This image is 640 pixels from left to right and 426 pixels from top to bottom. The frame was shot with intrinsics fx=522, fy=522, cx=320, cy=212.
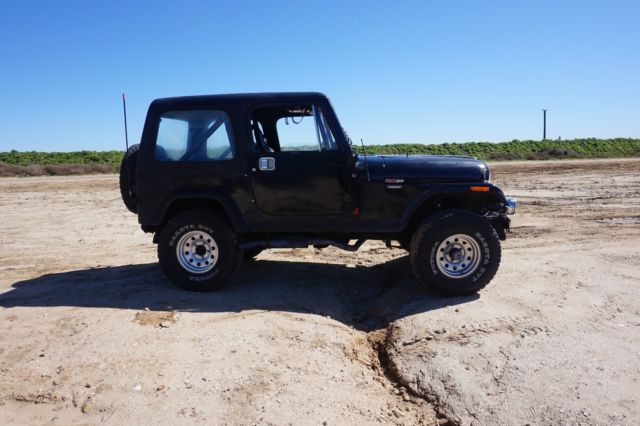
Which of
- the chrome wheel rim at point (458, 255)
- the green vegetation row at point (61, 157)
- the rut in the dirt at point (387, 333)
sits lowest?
the rut in the dirt at point (387, 333)

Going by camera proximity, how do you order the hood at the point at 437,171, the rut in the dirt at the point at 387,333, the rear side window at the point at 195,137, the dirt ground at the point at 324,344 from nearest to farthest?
the dirt ground at the point at 324,344, the rut in the dirt at the point at 387,333, the hood at the point at 437,171, the rear side window at the point at 195,137

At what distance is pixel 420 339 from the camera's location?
448 centimetres

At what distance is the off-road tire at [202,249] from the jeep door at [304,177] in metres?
0.56

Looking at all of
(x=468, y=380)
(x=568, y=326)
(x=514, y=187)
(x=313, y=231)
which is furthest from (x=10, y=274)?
(x=514, y=187)

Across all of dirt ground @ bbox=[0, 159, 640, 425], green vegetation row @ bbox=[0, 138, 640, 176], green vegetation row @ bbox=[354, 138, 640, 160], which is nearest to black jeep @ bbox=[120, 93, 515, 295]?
dirt ground @ bbox=[0, 159, 640, 425]

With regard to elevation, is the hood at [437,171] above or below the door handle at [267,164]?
below

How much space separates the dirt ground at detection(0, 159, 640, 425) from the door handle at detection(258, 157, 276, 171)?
4.44 ft

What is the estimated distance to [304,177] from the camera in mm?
5520

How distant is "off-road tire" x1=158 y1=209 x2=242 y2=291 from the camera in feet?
18.7

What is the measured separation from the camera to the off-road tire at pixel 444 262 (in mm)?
5352

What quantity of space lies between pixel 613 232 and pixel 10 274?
29.5 feet

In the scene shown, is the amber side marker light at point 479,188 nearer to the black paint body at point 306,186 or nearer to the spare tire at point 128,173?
the black paint body at point 306,186

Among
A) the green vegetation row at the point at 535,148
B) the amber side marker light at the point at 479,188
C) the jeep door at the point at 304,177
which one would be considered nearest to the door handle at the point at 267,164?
the jeep door at the point at 304,177

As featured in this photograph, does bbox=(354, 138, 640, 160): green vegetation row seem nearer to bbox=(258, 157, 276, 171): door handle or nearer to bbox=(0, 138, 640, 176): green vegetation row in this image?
bbox=(0, 138, 640, 176): green vegetation row
